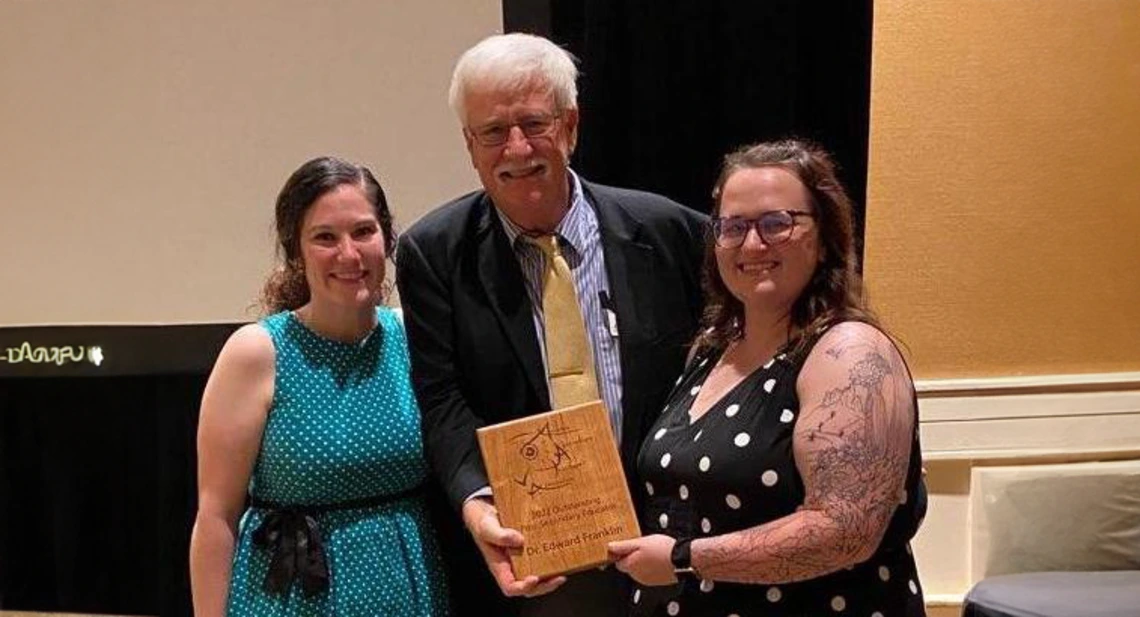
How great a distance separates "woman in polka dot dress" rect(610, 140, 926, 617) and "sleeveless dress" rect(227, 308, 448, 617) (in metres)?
0.47

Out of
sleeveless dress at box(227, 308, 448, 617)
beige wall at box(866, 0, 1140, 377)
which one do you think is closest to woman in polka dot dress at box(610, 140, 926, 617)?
sleeveless dress at box(227, 308, 448, 617)

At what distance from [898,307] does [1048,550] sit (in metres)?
0.78

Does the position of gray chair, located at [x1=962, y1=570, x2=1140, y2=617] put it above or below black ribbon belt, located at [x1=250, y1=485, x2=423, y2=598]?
below

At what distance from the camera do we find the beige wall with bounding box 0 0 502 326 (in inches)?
125

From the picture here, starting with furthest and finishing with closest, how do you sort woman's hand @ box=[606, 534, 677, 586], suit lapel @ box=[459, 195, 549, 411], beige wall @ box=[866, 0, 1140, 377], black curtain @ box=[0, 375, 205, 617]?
1. black curtain @ box=[0, 375, 205, 617]
2. beige wall @ box=[866, 0, 1140, 377]
3. suit lapel @ box=[459, 195, 549, 411]
4. woman's hand @ box=[606, 534, 677, 586]

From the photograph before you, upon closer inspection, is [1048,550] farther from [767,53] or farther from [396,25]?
[396,25]

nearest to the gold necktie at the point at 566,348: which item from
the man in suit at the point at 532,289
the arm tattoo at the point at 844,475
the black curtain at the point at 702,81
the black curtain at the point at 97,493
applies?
the man in suit at the point at 532,289

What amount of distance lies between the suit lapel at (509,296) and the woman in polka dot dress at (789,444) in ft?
0.91

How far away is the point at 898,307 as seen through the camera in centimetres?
339

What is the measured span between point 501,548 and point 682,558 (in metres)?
0.28

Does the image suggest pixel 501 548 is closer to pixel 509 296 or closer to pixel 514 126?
pixel 509 296

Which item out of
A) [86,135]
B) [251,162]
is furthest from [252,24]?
[86,135]

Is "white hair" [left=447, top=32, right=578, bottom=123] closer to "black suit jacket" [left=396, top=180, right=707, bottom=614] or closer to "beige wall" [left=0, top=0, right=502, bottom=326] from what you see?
"black suit jacket" [left=396, top=180, right=707, bottom=614]

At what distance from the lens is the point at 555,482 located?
1581mm
